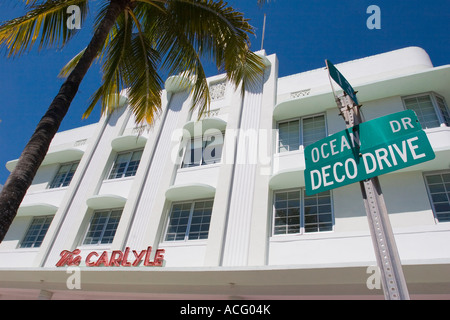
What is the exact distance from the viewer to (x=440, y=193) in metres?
8.14

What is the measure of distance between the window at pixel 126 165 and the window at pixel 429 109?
10.7 metres

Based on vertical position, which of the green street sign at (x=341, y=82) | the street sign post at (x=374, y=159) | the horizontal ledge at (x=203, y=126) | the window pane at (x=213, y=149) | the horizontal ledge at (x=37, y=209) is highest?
the horizontal ledge at (x=203, y=126)

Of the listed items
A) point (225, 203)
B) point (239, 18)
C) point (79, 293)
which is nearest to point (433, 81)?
point (239, 18)

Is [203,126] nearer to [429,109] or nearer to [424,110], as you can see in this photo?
[424,110]

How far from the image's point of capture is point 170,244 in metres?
10.0

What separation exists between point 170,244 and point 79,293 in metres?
3.56

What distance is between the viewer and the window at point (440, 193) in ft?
→ 25.5

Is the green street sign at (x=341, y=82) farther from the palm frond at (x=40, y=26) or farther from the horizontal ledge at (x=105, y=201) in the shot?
the horizontal ledge at (x=105, y=201)

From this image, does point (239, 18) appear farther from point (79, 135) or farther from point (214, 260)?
point (79, 135)

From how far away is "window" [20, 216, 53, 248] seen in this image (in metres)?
13.2

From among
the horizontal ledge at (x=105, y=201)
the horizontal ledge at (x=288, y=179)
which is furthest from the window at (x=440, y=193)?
the horizontal ledge at (x=105, y=201)

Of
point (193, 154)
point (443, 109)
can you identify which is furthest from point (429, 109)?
point (193, 154)

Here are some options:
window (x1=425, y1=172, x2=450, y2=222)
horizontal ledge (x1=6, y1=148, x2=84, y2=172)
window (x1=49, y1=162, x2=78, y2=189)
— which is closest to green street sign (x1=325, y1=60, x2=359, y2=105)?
window (x1=425, y1=172, x2=450, y2=222)
